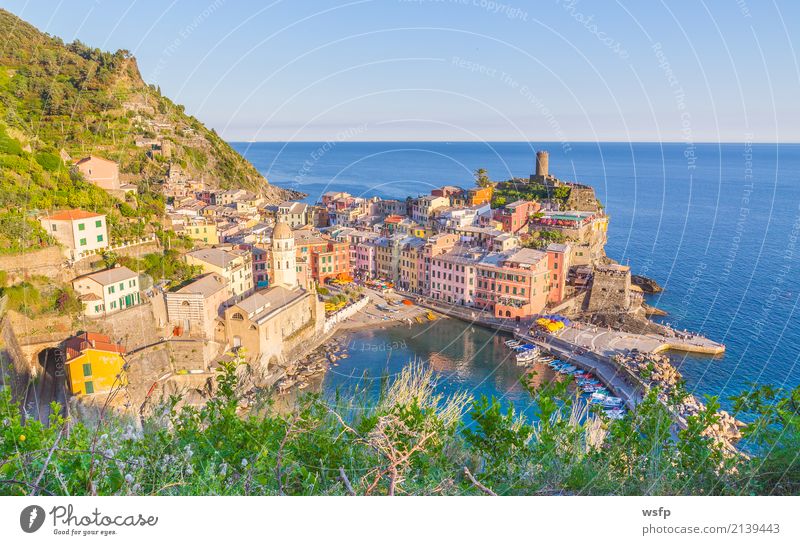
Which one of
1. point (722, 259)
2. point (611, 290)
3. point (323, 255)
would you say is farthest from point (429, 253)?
point (722, 259)

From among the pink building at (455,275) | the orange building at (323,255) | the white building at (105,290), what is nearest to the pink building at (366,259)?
the orange building at (323,255)

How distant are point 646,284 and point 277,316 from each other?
15262 millimetres

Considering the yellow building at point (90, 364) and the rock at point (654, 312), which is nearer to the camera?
the yellow building at point (90, 364)

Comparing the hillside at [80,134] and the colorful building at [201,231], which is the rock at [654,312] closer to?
the colorful building at [201,231]

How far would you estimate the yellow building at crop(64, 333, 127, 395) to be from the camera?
9.70 metres

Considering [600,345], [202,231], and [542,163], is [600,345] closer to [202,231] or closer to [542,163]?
[202,231]

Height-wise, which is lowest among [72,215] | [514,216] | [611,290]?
[611,290]

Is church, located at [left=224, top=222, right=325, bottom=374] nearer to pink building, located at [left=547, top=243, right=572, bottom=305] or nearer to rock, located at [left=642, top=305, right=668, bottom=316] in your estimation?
pink building, located at [left=547, top=243, right=572, bottom=305]

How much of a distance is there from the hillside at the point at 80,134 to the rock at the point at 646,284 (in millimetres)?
18107

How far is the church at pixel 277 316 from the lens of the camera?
45.0 ft

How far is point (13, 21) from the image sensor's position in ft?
83.9

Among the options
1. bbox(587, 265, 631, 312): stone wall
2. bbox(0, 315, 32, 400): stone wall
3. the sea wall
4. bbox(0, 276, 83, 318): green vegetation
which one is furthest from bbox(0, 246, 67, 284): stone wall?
bbox(587, 265, 631, 312): stone wall
